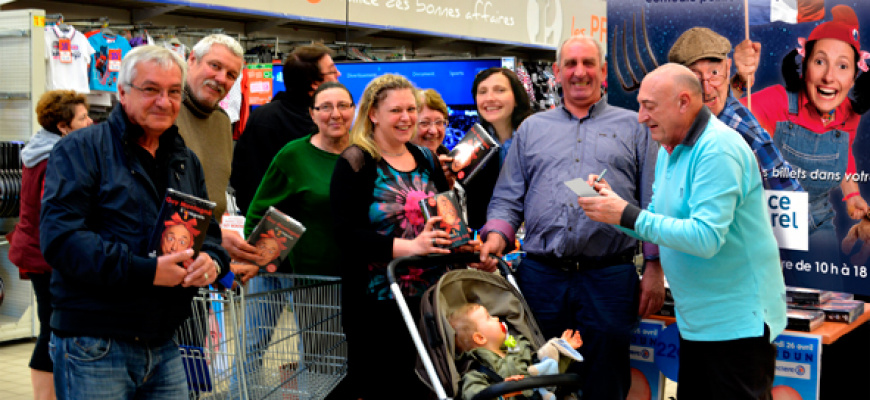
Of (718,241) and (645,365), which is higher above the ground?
(718,241)

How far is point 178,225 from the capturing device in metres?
2.21

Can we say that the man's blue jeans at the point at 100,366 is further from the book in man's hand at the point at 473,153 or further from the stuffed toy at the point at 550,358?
the book in man's hand at the point at 473,153

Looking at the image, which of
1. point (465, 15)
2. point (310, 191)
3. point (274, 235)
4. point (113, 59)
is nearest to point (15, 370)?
point (113, 59)

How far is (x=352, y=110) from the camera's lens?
11.9 feet

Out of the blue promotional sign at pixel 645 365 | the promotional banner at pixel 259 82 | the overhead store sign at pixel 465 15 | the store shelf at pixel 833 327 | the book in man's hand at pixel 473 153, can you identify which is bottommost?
the blue promotional sign at pixel 645 365

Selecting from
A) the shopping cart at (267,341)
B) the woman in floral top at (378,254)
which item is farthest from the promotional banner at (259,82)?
the woman in floral top at (378,254)

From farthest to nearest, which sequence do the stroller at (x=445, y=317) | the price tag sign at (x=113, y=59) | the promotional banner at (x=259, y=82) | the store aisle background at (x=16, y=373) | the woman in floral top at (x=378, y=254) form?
the promotional banner at (x=259, y=82) → the price tag sign at (x=113, y=59) → the store aisle background at (x=16, y=373) → the woman in floral top at (x=378, y=254) → the stroller at (x=445, y=317)

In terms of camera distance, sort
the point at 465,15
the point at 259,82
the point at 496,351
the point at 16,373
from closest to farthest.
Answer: the point at 496,351
the point at 16,373
the point at 259,82
the point at 465,15

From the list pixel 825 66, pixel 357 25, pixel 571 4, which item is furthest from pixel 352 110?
pixel 571 4

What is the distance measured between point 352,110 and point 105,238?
165cm

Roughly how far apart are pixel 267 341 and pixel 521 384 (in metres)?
1.12

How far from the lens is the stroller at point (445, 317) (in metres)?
2.60

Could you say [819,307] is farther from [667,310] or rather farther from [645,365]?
[645,365]

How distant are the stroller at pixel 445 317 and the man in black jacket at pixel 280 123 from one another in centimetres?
141
